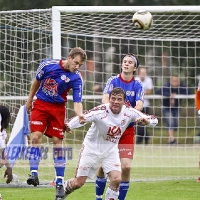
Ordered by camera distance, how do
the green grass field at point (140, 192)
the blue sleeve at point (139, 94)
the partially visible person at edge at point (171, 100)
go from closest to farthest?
the blue sleeve at point (139, 94)
the green grass field at point (140, 192)
the partially visible person at edge at point (171, 100)

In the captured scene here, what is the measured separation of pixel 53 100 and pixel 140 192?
6.72ft

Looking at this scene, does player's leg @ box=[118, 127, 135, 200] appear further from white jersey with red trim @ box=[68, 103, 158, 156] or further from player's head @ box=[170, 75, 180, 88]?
player's head @ box=[170, 75, 180, 88]

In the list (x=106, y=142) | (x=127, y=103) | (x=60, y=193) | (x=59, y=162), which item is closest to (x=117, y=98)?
(x=106, y=142)

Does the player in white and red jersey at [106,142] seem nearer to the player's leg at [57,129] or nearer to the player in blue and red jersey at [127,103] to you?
the player in blue and red jersey at [127,103]

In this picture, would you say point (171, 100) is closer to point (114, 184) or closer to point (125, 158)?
point (125, 158)

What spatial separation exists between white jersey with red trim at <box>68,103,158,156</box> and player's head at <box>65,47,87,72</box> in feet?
3.24

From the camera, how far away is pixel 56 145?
375 inches

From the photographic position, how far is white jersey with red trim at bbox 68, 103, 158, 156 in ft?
27.1

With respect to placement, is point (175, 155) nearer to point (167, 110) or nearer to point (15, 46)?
point (167, 110)

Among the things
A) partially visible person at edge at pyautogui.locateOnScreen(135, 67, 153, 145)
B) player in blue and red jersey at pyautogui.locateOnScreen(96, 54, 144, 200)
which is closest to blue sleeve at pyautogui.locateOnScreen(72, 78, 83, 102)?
player in blue and red jersey at pyautogui.locateOnScreen(96, 54, 144, 200)

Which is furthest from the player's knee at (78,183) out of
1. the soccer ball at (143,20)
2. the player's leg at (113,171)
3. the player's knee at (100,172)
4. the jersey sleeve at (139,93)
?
the soccer ball at (143,20)

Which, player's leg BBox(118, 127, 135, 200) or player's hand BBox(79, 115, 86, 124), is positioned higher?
player's hand BBox(79, 115, 86, 124)

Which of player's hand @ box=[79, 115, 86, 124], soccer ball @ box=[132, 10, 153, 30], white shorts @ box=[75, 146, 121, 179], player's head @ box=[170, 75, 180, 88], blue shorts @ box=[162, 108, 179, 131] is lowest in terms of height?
white shorts @ box=[75, 146, 121, 179]

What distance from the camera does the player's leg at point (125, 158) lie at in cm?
898
